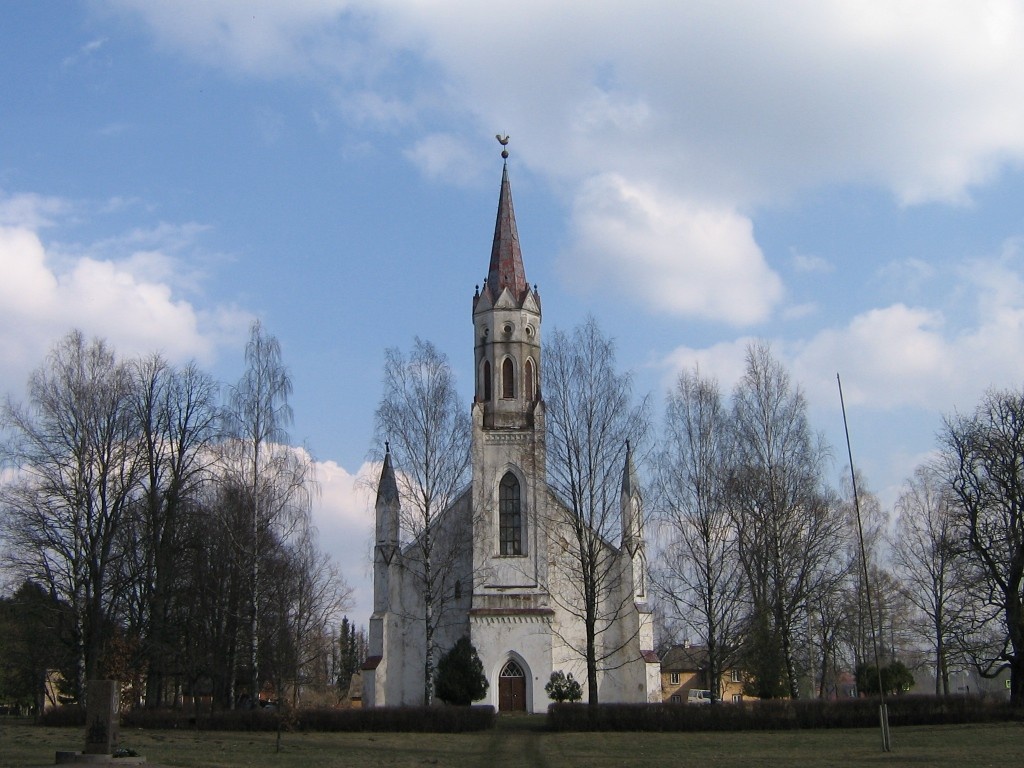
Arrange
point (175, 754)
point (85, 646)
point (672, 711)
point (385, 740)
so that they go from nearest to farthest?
point (175, 754) → point (385, 740) → point (672, 711) → point (85, 646)

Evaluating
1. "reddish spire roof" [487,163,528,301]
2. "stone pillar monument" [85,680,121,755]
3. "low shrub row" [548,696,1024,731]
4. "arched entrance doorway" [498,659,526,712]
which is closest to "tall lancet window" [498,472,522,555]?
"arched entrance doorway" [498,659,526,712]

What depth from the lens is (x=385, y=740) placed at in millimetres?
30031

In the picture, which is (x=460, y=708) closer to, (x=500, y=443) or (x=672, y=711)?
(x=672, y=711)

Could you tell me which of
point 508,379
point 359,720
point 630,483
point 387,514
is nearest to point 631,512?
point 630,483

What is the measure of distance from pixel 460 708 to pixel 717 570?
10406mm

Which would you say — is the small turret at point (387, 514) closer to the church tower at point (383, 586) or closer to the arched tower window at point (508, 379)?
the church tower at point (383, 586)

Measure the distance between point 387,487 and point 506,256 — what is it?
12.7 m

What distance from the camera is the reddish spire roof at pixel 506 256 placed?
4894cm

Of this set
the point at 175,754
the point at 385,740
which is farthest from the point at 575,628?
the point at 175,754

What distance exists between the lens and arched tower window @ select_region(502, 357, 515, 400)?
155ft

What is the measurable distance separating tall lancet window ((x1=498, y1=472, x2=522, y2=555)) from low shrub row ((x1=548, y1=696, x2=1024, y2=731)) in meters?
12.3

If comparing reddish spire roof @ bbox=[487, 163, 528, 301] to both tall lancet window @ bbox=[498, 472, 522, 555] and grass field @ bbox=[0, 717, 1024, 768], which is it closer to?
tall lancet window @ bbox=[498, 472, 522, 555]

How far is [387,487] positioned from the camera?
46.0 meters

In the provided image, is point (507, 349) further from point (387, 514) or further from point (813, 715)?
point (813, 715)
